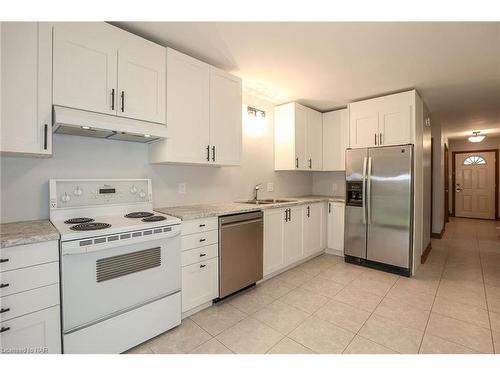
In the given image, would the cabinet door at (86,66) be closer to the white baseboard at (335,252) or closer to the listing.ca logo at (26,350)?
the listing.ca logo at (26,350)

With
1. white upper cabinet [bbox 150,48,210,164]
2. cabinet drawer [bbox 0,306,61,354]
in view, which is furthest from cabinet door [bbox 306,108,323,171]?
cabinet drawer [bbox 0,306,61,354]

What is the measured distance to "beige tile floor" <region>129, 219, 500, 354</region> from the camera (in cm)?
179

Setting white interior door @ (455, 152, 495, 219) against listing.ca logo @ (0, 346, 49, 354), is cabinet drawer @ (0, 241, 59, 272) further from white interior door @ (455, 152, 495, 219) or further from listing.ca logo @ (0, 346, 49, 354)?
white interior door @ (455, 152, 495, 219)

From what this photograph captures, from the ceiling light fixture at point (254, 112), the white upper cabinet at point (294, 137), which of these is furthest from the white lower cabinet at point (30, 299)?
the white upper cabinet at point (294, 137)

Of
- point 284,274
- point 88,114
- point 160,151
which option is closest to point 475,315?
point 284,274

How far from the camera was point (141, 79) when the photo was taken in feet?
6.59

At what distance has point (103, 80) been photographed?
1805 mm

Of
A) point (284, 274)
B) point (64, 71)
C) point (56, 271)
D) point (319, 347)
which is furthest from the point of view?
point (284, 274)

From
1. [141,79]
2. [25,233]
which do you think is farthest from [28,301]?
[141,79]

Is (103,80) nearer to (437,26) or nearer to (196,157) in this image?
(196,157)

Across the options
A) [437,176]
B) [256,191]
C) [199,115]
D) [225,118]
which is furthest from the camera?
[437,176]

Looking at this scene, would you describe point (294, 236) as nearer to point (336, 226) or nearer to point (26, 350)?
point (336, 226)

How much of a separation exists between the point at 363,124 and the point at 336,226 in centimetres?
157
